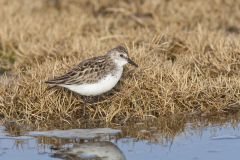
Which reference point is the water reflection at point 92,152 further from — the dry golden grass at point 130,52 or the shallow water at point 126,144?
the dry golden grass at point 130,52

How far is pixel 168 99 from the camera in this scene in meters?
8.45

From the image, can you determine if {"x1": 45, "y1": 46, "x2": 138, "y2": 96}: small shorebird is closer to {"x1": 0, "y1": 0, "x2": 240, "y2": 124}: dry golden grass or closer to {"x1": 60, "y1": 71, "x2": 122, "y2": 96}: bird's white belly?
{"x1": 60, "y1": 71, "x2": 122, "y2": 96}: bird's white belly

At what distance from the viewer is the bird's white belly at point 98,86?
8.07 m

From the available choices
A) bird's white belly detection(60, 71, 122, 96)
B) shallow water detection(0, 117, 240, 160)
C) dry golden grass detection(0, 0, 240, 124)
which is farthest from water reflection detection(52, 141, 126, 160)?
dry golden grass detection(0, 0, 240, 124)

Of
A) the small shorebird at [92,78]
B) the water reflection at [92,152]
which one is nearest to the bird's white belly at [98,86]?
the small shorebird at [92,78]

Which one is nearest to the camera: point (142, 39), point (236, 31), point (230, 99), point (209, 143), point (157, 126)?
point (209, 143)

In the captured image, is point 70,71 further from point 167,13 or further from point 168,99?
point 167,13

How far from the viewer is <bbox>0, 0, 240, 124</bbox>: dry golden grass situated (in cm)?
848

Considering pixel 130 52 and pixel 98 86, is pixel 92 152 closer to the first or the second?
pixel 98 86

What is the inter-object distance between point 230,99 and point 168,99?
0.82m

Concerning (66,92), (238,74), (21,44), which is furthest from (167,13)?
(66,92)

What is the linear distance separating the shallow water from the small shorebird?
0.47 metres

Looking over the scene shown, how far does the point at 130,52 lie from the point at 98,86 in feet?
4.89

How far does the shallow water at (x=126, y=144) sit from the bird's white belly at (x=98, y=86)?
437mm
